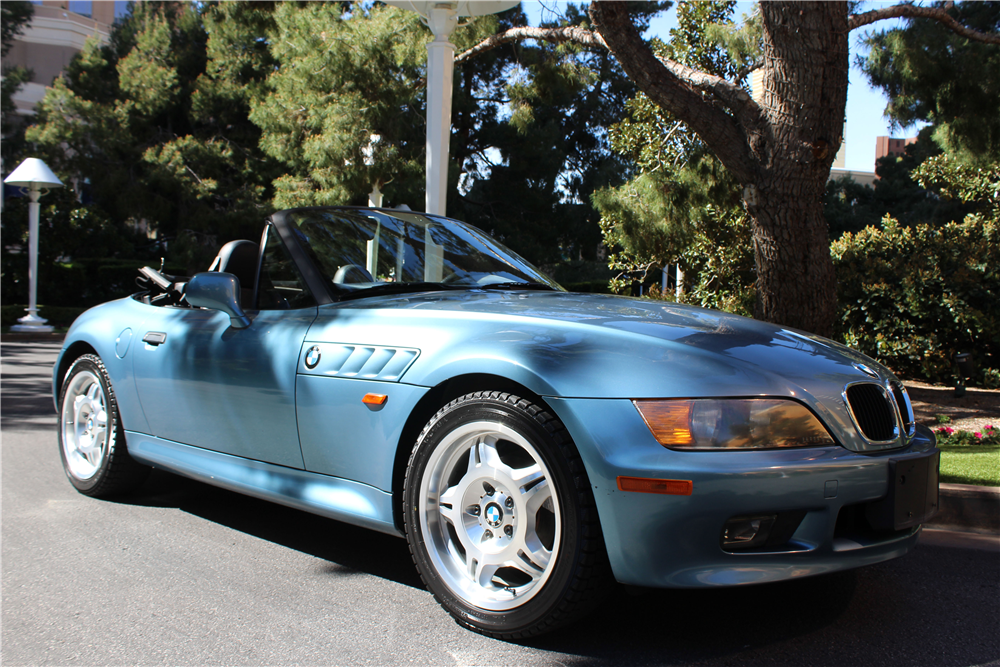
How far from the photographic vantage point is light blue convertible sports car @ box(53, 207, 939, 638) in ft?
7.30

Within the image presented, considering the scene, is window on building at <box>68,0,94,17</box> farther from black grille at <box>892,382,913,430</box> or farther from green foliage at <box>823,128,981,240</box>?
black grille at <box>892,382,913,430</box>

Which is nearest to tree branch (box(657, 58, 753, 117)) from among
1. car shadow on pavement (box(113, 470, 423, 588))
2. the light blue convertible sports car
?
the light blue convertible sports car

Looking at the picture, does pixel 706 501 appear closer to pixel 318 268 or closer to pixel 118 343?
pixel 318 268

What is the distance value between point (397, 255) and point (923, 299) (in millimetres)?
7398

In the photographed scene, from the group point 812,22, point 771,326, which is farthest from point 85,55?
point 771,326

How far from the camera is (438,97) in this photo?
26.3 ft

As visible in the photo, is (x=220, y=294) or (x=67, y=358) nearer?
(x=220, y=294)

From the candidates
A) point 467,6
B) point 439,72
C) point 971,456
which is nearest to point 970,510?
point 971,456

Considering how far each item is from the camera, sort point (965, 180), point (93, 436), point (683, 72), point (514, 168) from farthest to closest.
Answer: point (514, 168)
point (965, 180)
point (683, 72)
point (93, 436)

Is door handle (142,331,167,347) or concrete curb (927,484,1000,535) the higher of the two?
door handle (142,331,167,347)

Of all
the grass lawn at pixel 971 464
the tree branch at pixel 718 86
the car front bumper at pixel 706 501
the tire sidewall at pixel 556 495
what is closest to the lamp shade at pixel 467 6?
the tree branch at pixel 718 86

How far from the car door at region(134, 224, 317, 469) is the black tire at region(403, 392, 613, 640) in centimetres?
69

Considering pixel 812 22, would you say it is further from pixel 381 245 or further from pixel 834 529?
pixel 834 529

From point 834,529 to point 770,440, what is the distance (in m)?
0.34
